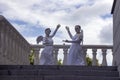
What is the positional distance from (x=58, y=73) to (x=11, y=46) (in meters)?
7.18

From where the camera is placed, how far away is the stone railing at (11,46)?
19.6 meters

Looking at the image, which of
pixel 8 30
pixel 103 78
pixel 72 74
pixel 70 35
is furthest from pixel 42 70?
pixel 8 30

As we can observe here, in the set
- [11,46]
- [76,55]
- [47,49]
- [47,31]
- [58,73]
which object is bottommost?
[58,73]

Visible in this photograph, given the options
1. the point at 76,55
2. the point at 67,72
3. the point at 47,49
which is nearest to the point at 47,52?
the point at 47,49

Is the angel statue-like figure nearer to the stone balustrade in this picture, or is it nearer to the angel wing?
the angel wing

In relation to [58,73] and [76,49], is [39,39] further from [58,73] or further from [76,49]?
[58,73]

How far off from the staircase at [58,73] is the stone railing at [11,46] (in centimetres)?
304

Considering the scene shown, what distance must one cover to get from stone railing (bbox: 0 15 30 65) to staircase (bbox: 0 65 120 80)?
9.98 feet

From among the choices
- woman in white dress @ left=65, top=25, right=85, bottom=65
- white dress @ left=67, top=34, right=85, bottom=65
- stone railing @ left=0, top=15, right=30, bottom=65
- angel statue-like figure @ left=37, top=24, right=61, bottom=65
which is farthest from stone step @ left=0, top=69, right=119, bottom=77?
angel statue-like figure @ left=37, top=24, right=61, bottom=65

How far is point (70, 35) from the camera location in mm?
19797

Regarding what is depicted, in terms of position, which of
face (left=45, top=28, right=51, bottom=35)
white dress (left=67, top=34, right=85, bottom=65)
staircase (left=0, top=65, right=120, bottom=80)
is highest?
face (left=45, top=28, right=51, bottom=35)

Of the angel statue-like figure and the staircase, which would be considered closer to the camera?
the staircase

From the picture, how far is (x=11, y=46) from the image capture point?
876 inches

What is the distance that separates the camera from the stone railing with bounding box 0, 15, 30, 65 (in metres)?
19.6
